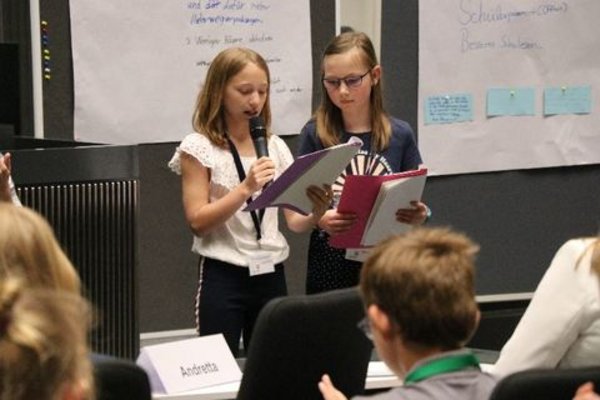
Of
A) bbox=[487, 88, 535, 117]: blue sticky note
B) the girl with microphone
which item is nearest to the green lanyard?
the girl with microphone

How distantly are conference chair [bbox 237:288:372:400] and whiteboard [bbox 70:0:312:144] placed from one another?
6.47 ft

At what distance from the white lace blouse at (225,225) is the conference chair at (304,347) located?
0.95m

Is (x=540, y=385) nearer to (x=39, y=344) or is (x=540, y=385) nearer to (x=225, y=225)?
(x=39, y=344)

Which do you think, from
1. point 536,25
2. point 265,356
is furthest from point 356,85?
point 536,25

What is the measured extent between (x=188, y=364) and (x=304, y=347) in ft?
1.10

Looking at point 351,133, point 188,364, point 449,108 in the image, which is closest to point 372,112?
point 351,133

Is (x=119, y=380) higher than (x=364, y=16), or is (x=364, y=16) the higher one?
(x=364, y=16)

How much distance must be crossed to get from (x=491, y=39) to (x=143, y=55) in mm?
1564

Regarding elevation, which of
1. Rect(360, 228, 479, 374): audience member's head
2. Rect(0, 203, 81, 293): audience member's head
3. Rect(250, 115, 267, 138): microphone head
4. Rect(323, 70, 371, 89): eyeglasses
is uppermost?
Rect(323, 70, 371, 89): eyeglasses

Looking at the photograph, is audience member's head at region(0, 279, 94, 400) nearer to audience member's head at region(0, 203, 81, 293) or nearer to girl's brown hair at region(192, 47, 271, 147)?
audience member's head at region(0, 203, 81, 293)

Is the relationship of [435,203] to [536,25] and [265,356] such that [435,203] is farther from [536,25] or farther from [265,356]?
[265,356]

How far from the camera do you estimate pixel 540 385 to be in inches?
77.4

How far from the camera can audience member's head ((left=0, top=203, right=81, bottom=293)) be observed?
1.66 m

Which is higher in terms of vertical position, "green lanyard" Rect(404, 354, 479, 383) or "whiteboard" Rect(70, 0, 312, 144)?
"whiteboard" Rect(70, 0, 312, 144)
